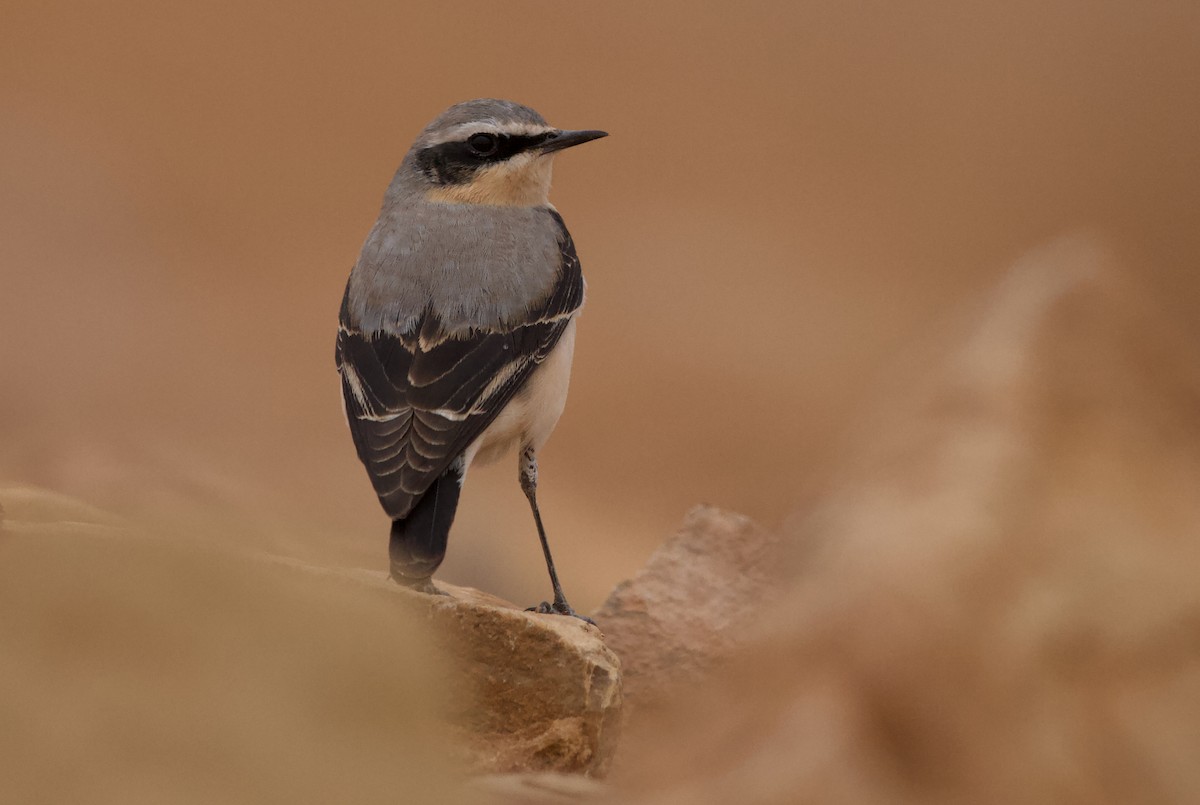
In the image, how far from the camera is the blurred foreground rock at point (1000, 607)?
4.28m

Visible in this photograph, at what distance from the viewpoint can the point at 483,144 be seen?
25.5 ft

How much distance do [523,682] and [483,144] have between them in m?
3.37

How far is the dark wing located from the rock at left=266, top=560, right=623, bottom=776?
736 mm

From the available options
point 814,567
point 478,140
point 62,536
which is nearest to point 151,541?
point 62,536

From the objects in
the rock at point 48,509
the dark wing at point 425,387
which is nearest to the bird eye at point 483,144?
the dark wing at point 425,387

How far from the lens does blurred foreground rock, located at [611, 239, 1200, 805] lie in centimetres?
428

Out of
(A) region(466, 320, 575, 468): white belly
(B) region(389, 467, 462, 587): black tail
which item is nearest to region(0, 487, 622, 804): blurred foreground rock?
(B) region(389, 467, 462, 587): black tail

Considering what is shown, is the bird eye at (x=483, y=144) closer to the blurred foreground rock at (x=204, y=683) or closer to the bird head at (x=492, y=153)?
the bird head at (x=492, y=153)

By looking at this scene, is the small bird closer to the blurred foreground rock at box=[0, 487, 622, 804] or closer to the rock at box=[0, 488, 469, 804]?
the blurred foreground rock at box=[0, 487, 622, 804]

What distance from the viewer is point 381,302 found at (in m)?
7.03

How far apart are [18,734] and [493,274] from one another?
4026mm

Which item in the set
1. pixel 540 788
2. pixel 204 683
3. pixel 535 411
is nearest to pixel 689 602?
pixel 535 411

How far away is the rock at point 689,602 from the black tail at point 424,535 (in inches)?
58.7

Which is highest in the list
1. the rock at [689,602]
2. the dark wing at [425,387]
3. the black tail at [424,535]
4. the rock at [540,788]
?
the dark wing at [425,387]
